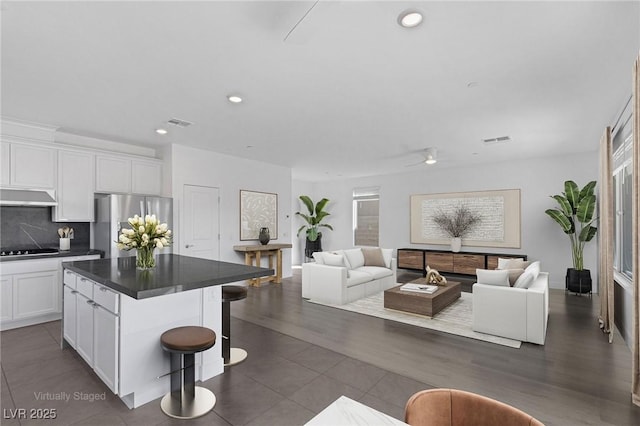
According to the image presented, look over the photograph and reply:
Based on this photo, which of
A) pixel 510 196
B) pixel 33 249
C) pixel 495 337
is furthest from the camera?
pixel 510 196

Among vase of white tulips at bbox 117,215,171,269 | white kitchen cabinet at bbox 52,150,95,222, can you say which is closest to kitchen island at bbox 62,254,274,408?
vase of white tulips at bbox 117,215,171,269

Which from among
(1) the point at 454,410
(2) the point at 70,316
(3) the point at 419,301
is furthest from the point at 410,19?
(2) the point at 70,316

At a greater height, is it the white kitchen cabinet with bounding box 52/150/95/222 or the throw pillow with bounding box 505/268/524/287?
the white kitchen cabinet with bounding box 52/150/95/222

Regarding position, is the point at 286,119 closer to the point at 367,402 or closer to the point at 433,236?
the point at 367,402

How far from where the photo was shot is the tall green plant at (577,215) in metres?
5.58

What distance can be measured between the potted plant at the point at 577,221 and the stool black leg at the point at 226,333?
19.7ft

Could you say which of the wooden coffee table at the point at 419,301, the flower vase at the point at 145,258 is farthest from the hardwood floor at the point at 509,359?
the flower vase at the point at 145,258

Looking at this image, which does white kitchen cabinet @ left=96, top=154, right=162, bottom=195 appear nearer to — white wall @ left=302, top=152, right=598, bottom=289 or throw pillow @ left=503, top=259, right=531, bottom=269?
white wall @ left=302, top=152, right=598, bottom=289

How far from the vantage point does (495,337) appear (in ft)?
12.0

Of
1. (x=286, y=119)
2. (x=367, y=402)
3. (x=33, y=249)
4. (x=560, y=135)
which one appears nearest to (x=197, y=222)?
(x=33, y=249)

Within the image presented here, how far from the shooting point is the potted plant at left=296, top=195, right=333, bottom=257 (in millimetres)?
9328

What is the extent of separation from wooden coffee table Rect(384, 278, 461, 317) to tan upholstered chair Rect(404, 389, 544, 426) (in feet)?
11.1

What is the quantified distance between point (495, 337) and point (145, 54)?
4.52m

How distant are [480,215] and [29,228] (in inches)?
328
